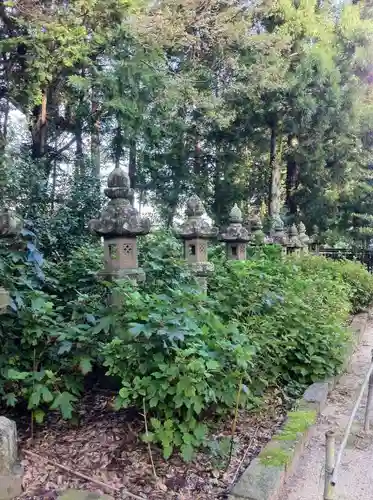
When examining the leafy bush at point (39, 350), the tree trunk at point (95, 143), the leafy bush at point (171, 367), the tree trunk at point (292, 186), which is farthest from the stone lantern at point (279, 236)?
the leafy bush at point (39, 350)

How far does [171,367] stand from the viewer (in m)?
2.22

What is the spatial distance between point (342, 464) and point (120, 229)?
7.30ft

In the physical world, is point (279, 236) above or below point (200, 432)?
above

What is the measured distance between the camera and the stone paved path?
2400mm

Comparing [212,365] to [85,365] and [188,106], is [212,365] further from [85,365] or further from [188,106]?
[188,106]

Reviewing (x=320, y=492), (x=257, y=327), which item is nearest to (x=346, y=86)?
(x=257, y=327)

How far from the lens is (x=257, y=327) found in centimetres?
345

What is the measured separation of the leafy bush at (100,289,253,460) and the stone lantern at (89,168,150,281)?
2.82ft

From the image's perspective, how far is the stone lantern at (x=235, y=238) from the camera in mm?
6047

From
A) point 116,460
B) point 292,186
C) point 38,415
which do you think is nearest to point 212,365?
point 116,460

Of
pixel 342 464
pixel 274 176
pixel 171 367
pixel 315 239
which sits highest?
pixel 274 176

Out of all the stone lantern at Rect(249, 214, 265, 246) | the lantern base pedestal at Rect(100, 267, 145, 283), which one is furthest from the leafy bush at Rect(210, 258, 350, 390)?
the stone lantern at Rect(249, 214, 265, 246)

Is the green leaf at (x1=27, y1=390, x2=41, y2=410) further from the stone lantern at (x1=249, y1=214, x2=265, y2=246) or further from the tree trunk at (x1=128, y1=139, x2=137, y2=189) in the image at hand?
the tree trunk at (x1=128, y1=139, x2=137, y2=189)

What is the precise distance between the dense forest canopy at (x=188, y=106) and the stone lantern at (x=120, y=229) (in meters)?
3.98
